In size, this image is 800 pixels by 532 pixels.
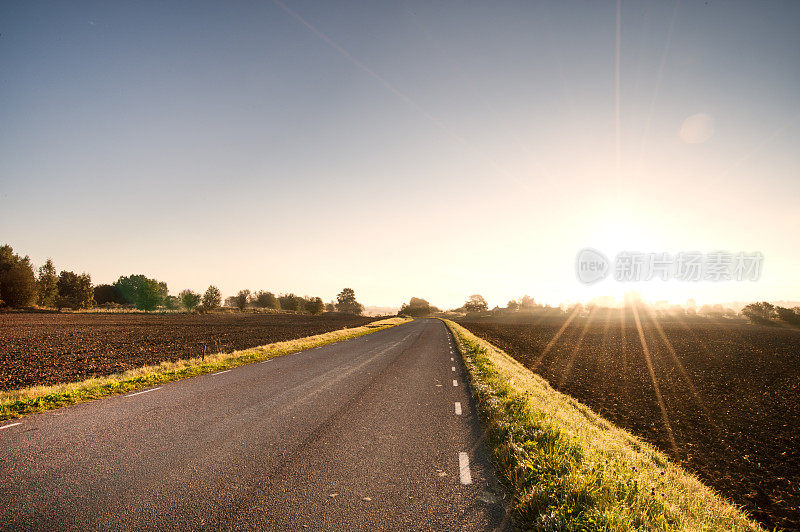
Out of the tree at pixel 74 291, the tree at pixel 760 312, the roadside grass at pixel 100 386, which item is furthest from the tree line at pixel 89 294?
the tree at pixel 760 312

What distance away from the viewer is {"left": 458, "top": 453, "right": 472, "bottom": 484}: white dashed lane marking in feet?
16.8

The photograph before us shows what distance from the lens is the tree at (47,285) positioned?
83.8 m

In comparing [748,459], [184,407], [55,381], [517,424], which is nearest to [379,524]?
[517,424]

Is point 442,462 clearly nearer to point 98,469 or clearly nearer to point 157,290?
point 98,469

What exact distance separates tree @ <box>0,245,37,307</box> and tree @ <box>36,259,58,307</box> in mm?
11902

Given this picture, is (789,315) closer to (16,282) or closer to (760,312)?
(760,312)

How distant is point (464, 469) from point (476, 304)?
17372 centimetres

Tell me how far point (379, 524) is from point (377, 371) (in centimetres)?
1094

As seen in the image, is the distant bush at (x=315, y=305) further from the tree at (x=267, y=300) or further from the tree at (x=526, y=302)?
the tree at (x=526, y=302)

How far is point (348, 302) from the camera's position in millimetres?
186250

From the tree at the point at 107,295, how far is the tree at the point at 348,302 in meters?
93.8

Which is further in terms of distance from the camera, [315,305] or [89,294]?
[315,305]

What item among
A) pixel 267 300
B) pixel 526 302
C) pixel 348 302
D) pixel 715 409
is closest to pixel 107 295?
pixel 267 300

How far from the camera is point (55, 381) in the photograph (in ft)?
41.2
